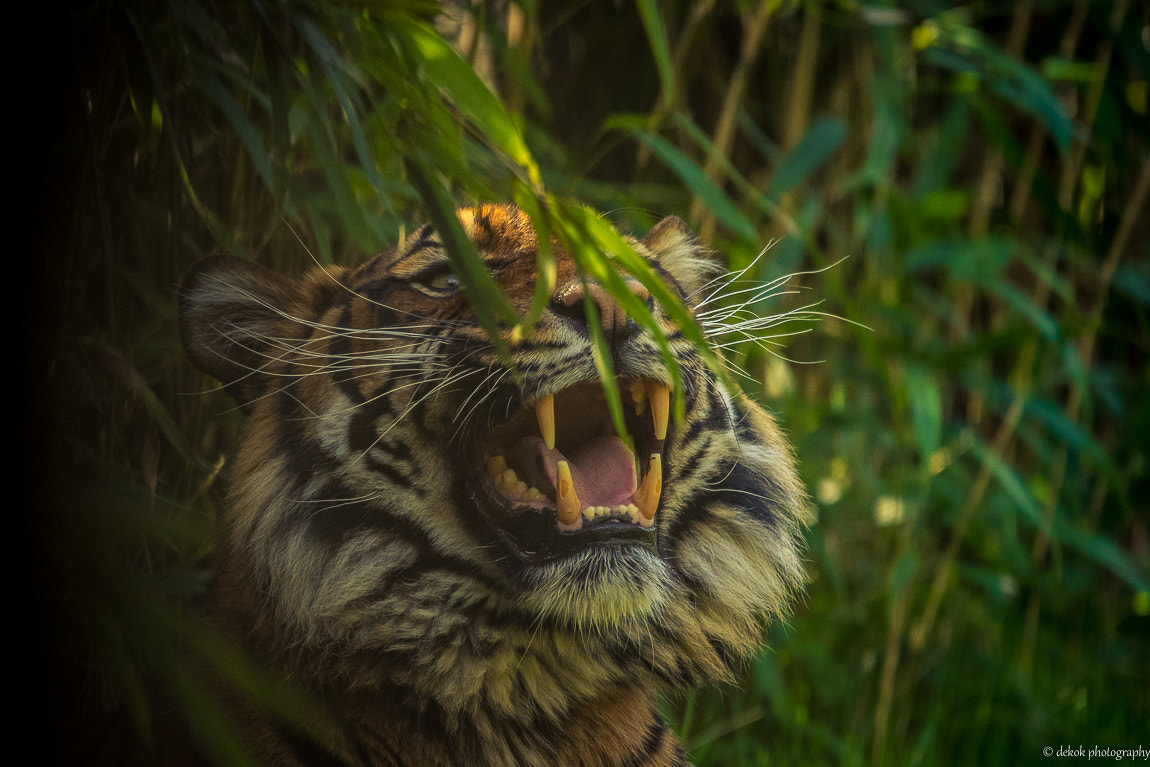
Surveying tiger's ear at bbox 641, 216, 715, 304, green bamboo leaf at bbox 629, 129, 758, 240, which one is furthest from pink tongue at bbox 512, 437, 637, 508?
green bamboo leaf at bbox 629, 129, 758, 240

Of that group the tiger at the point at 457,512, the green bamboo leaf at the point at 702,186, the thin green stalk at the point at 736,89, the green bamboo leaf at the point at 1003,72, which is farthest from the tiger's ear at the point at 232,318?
the green bamboo leaf at the point at 1003,72

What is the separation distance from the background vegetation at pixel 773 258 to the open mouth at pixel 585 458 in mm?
250

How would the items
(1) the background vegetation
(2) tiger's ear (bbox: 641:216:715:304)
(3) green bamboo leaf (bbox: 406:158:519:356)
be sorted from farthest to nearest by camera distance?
(2) tiger's ear (bbox: 641:216:715:304)
(1) the background vegetation
(3) green bamboo leaf (bbox: 406:158:519:356)

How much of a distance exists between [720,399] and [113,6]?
0.96 m

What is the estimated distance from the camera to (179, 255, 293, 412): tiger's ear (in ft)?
3.92

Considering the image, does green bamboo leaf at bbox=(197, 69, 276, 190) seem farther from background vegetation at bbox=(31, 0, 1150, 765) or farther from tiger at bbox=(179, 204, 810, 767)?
tiger at bbox=(179, 204, 810, 767)

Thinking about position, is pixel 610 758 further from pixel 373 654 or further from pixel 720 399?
pixel 720 399

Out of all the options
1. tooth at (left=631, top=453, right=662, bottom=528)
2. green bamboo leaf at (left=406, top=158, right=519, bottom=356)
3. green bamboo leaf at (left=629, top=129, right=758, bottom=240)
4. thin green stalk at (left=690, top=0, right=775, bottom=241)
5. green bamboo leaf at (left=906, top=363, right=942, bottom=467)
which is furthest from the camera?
thin green stalk at (left=690, top=0, right=775, bottom=241)

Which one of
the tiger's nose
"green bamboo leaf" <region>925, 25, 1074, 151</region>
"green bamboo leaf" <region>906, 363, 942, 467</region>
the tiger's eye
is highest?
the tiger's eye

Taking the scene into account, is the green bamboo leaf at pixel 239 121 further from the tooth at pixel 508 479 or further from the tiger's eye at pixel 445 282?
the tooth at pixel 508 479

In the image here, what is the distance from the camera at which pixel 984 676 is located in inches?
93.0

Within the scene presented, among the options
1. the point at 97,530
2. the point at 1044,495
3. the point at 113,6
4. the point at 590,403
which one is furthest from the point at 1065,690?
the point at 113,6

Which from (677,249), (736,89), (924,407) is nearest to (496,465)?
(677,249)

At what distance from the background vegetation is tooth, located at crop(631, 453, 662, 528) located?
12.5 inches
